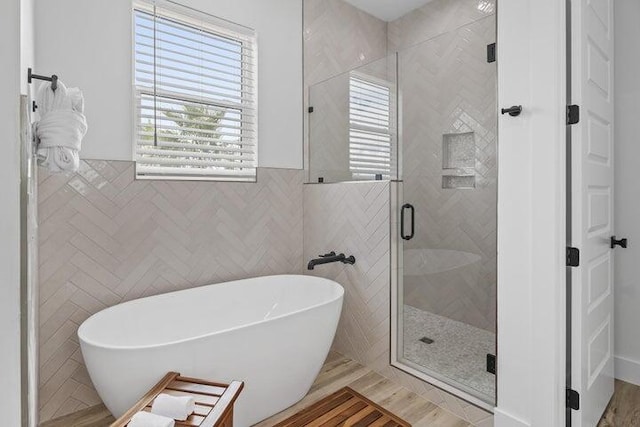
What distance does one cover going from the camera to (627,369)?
2314 millimetres

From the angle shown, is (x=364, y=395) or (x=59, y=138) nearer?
(x=59, y=138)

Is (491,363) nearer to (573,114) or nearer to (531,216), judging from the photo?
(531,216)

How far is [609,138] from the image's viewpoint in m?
2.04

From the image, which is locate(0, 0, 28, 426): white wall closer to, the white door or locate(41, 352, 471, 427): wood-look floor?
locate(41, 352, 471, 427): wood-look floor

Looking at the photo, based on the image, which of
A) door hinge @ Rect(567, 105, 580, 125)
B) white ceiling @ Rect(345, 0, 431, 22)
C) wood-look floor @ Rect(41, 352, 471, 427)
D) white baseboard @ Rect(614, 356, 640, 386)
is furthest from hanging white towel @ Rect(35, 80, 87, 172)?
white baseboard @ Rect(614, 356, 640, 386)

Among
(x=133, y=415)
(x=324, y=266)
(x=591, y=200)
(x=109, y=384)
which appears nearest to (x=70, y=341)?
(x=109, y=384)

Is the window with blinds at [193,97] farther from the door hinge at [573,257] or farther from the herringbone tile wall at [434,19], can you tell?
the door hinge at [573,257]

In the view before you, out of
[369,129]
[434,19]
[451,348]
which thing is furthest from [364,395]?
[434,19]

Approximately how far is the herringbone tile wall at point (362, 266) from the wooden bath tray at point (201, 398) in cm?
124

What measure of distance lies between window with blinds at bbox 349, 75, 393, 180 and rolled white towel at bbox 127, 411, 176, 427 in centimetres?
184

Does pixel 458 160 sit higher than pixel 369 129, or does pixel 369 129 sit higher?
pixel 369 129

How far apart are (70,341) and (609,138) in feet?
10.7

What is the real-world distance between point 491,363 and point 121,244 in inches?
88.8

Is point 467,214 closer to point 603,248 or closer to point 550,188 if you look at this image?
point 550,188
